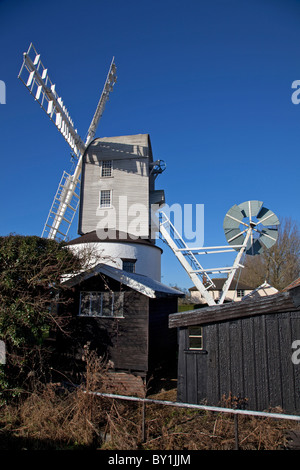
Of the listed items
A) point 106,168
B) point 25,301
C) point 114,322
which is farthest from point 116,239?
point 25,301

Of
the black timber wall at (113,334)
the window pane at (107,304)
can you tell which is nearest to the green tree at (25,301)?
the black timber wall at (113,334)

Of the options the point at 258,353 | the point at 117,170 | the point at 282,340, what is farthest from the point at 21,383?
the point at 117,170

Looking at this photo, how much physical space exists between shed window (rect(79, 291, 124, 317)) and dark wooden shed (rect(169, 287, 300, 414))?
3.60 metres

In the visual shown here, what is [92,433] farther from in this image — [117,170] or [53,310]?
[117,170]

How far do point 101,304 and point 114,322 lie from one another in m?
0.95

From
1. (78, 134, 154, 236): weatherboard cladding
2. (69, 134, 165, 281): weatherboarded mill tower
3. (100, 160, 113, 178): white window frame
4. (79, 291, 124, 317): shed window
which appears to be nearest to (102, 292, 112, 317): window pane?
(79, 291, 124, 317): shed window

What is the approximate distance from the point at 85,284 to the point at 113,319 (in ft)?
6.46

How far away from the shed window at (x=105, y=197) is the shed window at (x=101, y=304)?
1395 cm

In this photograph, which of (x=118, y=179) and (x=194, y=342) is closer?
(x=194, y=342)

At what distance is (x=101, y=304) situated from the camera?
462 inches

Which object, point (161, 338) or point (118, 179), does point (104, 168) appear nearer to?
point (118, 179)

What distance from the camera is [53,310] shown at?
13938 mm

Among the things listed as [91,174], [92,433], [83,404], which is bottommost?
[92,433]

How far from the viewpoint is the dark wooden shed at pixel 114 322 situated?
1100 cm
